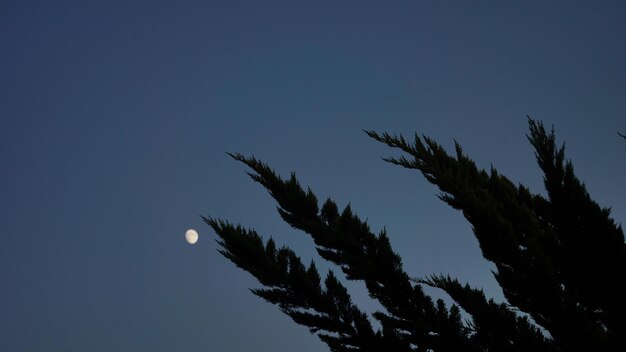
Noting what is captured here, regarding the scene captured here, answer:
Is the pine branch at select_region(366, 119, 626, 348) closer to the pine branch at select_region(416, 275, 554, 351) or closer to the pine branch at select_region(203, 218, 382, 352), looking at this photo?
the pine branch at select_region(416, 275, 554, 351)

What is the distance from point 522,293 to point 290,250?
2211mm

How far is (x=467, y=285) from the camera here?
11.6ft

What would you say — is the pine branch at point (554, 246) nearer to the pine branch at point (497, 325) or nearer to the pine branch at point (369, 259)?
the pine branch at point (497, 325)

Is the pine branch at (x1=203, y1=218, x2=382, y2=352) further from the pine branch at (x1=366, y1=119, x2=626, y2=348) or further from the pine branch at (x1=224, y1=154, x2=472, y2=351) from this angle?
the pine branch at (x1=366, y1=119, x2=626, y2=348)

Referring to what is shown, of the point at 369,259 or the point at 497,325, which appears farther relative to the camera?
the point at 369,259

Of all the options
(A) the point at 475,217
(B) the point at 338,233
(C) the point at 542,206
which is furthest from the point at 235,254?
(C) the point at 542,206

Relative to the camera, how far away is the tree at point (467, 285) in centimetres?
301

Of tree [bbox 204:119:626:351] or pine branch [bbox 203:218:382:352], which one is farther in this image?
pine branch [bbox 203:218:382:352]

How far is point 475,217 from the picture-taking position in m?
3.09

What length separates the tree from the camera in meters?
3.01

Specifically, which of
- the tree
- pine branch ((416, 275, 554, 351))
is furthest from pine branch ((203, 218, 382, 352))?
pine branch ((416, 275, 554, 351))

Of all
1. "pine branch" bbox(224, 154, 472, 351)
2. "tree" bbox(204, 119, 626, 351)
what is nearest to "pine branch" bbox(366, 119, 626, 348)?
"tree" bbox(204, 119, 626, 351)

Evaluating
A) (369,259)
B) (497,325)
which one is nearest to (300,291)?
(369,259)

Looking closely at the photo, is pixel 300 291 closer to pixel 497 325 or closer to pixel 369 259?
pixel 369 259
